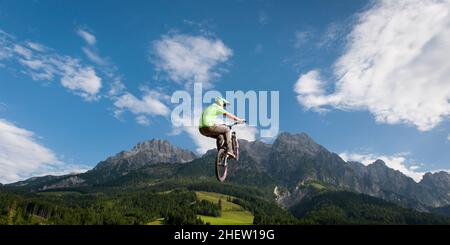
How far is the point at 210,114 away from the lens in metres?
17.2

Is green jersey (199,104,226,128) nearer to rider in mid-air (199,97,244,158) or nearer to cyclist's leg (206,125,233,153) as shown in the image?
rider in mid-air (199,97,244,158)

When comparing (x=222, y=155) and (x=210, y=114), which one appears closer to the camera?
(x=210, y=114)

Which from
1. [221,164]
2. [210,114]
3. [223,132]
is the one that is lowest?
[221,164]

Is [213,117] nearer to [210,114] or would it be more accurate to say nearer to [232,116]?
[210,114]

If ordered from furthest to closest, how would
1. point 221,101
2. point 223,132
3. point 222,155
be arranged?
point 222,155 < point 223,132 < point 221,101

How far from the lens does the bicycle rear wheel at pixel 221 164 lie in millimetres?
19344

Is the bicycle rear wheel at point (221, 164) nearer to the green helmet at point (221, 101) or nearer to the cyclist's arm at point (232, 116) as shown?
the cyclist's arm at point (232, 116)

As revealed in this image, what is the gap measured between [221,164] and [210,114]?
11.7 ft

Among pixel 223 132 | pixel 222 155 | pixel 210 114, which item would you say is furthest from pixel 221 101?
pixel 222 155

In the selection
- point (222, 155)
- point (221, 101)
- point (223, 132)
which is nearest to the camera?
point (221, 101)
